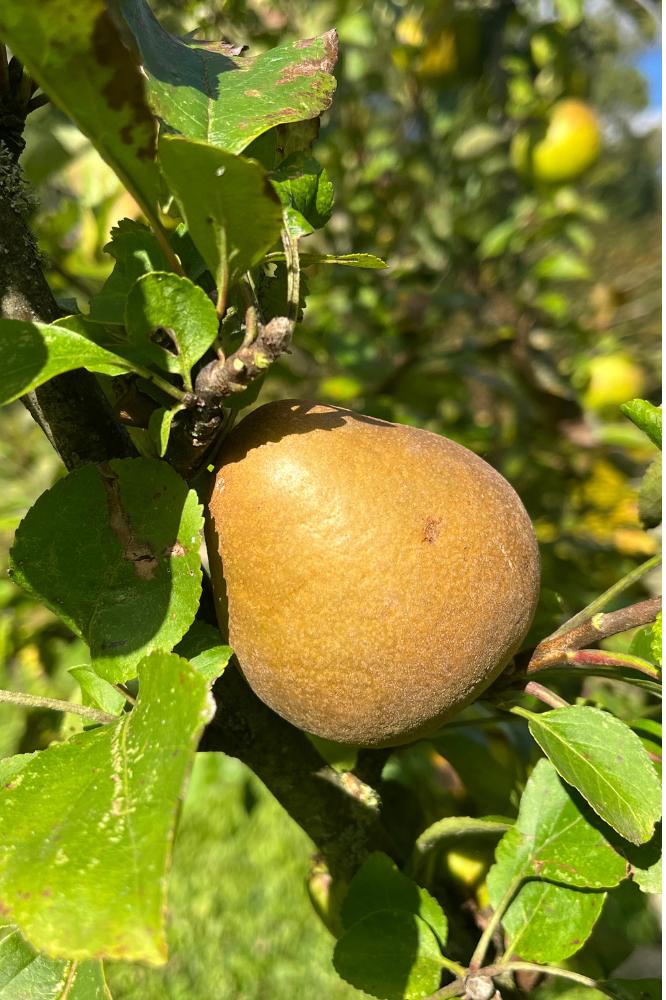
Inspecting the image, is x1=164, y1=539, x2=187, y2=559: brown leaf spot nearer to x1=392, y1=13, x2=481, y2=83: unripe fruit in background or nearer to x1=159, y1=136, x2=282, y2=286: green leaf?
x1=159, y1=136, x2=282, y2=286: green leaf

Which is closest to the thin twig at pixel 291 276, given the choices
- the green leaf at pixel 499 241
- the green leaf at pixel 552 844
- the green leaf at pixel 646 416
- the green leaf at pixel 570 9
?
the green leaf at pixel 646 416

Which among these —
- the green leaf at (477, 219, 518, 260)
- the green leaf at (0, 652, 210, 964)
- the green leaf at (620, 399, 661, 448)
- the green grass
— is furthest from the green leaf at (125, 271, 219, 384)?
the green leaf at (477, 219, 518, 260)

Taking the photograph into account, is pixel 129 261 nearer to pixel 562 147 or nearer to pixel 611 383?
pixel 611 383

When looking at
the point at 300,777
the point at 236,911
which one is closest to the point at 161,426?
the point at 300,777

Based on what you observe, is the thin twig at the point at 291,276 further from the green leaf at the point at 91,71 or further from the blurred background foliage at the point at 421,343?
the blurred background foliage at the point at 421,343

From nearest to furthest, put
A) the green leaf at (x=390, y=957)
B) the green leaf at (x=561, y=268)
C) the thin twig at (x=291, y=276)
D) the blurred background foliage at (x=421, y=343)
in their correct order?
the thin twig at (x=291, y=276), the green leaf at (x=390, y=957), the blurred background foliage at (x=421, y=343), the green leaf at (x=561, y=268)

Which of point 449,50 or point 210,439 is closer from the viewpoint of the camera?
point 210,439
